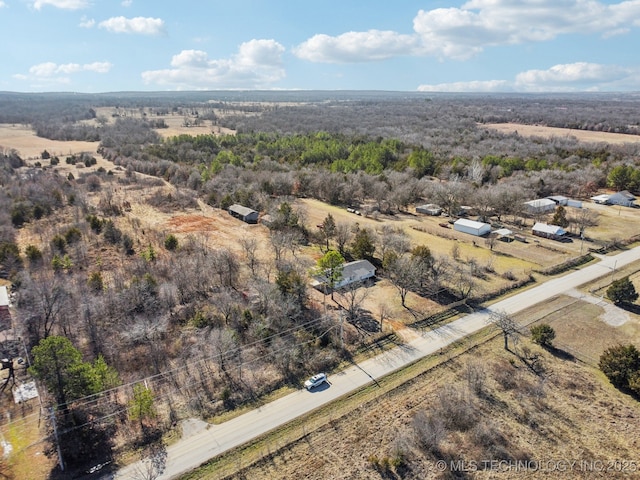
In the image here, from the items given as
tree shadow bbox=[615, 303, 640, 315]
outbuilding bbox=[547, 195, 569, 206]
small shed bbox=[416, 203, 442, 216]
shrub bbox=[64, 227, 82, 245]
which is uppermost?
shrub bbox=[64, 227, 82, 245]

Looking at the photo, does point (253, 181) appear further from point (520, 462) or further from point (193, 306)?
point (520, 462)

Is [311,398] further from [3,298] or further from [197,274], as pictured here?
[3,298]

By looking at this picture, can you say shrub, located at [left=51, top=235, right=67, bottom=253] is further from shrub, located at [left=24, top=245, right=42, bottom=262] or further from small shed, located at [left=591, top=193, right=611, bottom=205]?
small shed, located at [left=591, top=193, right=611, bottom=205]

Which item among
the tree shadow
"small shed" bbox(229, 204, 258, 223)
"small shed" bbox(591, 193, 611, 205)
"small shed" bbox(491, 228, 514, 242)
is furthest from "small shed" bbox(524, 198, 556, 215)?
"small shed" bbox(229, 204, 258, 223)

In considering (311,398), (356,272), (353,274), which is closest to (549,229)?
(356,272)

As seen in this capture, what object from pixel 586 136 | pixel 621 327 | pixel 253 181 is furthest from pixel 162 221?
pixel 586 136
